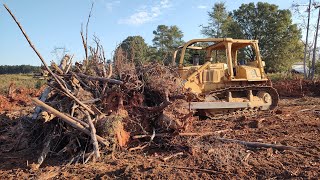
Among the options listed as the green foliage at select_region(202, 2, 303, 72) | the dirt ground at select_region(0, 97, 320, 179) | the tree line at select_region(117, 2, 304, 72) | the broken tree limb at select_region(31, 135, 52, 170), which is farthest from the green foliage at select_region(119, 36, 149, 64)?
the green foliage at select_region(202, 2, 303, 72)

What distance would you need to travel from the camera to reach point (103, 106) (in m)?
6.50

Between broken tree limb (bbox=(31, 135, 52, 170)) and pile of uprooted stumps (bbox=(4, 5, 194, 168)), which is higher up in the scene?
pile of uprooted stumps (bbox=(4, 5, 194, 168))

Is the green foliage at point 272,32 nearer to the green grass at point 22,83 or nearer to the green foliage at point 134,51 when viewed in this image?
the green grass at point 22,83

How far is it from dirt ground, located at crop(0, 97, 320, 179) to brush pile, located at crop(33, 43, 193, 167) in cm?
31

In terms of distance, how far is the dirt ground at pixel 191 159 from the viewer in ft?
15.4

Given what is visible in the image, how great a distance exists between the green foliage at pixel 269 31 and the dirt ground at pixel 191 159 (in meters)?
26.4

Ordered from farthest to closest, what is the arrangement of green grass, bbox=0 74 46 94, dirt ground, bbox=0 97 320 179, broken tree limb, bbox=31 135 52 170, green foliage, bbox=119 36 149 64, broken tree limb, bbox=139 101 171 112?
green grass, bbox=0 74 46 94 < green foliage, bbox=119 36 149 64 < broken tree limb, bbox=139 101 171 112 < broken tree limb, bbox=31 135 52 170 < dirt ground, bbox=0 97 320 179

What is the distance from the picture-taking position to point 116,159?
5488 mm

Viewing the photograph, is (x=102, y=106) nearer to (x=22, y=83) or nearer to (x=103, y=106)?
(x=103, y=106)

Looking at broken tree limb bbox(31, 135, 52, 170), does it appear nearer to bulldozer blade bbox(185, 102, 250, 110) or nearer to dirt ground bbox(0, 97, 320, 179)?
dirt ground bbox(0, 97, 320, 179)

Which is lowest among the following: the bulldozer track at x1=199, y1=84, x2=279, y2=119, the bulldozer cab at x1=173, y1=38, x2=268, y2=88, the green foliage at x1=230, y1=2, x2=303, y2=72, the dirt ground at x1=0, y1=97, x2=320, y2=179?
the dirt ground at x1=0, y1=97, x2=320, y2=179

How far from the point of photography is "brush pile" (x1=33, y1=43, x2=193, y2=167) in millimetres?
5742

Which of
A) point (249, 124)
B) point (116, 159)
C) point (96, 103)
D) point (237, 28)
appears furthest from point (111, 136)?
point (237, 28)

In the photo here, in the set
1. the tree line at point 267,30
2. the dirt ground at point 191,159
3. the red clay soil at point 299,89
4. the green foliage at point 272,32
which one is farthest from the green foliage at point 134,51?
the green foliage at point 272,32
